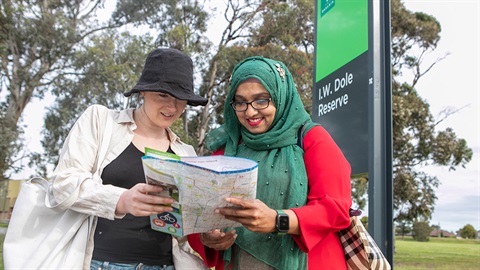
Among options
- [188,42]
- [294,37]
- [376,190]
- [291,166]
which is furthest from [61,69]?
[291,166]

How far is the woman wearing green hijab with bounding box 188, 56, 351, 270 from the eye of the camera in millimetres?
1560

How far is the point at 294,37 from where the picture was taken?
16.2 meters

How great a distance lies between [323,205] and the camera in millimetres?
A: 1555

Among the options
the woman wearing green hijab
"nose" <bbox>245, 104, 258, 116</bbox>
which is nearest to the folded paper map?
the woman wearing green hijab

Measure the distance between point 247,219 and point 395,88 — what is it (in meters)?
15.9

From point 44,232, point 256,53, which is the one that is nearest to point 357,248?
point 44,232

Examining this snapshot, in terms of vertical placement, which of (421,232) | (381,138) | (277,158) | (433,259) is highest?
(421,232)

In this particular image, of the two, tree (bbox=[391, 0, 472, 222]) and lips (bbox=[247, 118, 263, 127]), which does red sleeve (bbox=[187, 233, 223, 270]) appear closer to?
lips (bbox=[247, 118, 263, 127])

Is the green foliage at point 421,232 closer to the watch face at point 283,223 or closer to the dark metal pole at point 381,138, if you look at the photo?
the dark metal pole at point 381,138

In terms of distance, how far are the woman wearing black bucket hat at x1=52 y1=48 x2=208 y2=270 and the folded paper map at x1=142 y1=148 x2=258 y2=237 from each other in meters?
0.07

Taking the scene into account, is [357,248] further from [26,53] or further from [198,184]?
[26,53]

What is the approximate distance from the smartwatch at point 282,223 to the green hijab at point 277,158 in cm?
13

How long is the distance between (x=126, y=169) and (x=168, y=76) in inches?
15.6

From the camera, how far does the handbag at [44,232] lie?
157 cm
